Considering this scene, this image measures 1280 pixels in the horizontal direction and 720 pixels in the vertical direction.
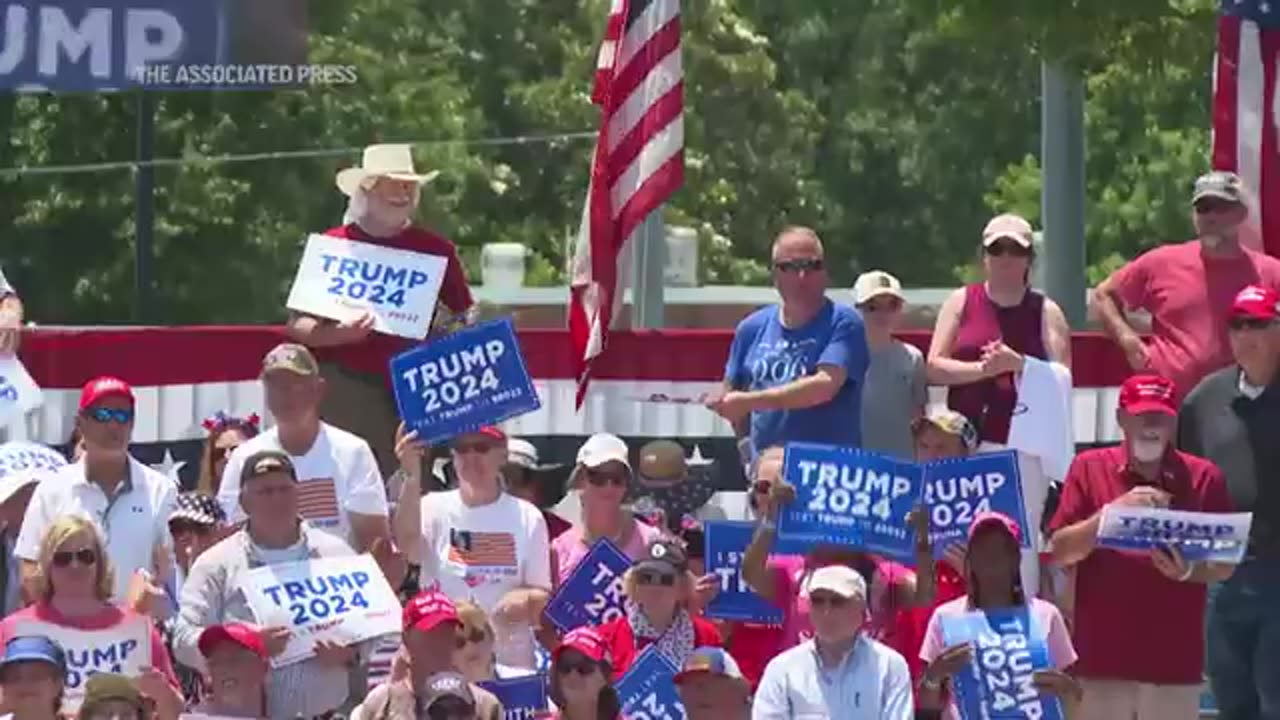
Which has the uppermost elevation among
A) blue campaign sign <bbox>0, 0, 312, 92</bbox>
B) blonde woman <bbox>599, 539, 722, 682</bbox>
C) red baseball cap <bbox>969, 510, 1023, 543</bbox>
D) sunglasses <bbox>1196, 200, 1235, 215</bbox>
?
blue campaign sign <bbox>0, 0, 312, 92</bbox>

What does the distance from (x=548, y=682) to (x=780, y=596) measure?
0.99 metres

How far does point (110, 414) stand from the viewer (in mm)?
14039

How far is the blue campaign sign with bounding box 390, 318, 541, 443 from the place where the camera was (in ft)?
48.6

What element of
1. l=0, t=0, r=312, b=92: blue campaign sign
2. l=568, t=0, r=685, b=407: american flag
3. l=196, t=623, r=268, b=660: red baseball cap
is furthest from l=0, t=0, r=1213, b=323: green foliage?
l=196, t=623, r=268, b=660: red baseball cap

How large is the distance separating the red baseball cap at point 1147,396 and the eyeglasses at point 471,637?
8.18ft

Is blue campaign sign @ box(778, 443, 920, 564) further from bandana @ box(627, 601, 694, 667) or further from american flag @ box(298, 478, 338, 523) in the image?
american flag @ box(298, 478, 338, 523)

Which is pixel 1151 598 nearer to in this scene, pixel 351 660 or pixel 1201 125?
pixel 351 660

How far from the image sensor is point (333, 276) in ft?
50.0

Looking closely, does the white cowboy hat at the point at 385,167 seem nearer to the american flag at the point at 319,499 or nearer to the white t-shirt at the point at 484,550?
the white t-shirt at the point at 484,550

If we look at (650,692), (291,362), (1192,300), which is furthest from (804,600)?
(1192,300)

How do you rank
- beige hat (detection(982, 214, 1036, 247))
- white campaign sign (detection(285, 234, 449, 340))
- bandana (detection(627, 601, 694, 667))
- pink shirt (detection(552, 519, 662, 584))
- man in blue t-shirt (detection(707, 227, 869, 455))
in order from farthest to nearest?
white campaign sign (detection(285, 234, 449, 340))
beige hat (detection(982, 214, 1036, 247))
pink shirt (detection(552, 519, 662, 584))
man in blue t-shirt (detection(707, 227, 869, 455))
bandana (detection(627, 601, 694, 667))

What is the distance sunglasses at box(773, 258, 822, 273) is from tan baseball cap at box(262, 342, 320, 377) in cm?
181

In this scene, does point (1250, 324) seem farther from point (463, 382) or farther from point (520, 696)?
point (463, 382)

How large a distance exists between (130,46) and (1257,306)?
49.7 ft
